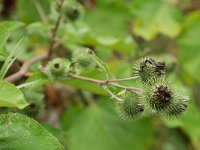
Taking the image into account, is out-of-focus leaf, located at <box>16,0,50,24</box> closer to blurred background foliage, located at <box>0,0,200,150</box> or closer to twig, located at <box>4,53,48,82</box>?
blurred background foliage, located at <box>0,0,200,150</box>

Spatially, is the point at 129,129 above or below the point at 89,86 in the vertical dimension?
below

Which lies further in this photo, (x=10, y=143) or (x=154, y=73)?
(x=154, y=73)

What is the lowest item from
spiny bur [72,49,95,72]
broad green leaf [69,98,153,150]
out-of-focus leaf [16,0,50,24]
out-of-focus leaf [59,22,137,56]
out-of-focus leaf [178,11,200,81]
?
broad green leaf [69,98,153,150]

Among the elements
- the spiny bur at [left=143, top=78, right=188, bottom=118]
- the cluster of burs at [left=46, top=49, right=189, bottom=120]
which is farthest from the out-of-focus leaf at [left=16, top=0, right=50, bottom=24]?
the spiny bur at [left=143, top=78, right=188, bottom=118]

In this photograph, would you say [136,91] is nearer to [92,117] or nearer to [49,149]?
[49,149]

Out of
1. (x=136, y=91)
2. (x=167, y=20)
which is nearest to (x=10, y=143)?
→ (x=136, y=91)
